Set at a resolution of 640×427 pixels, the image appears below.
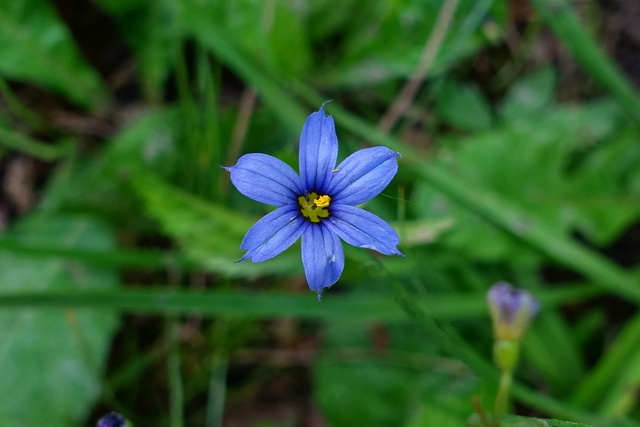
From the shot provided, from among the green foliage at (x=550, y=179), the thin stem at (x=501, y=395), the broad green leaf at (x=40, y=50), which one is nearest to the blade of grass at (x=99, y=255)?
the broad green leaf at (x=40, y=50)

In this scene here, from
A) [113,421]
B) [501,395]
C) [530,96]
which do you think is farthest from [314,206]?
[530,96]

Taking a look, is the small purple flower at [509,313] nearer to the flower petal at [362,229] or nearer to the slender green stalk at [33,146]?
the flower petal at [362,229]

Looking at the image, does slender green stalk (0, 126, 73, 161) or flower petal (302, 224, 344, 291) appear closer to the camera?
flower petal (302, 224, 344, 291)

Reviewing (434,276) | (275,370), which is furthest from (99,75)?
(434,276)

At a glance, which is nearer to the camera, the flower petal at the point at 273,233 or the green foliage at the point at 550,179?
the flower petal at the point at 273,233

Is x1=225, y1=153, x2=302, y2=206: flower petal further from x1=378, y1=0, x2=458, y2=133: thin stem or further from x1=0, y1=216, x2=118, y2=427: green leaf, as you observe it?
x1=378, y1=0, x2=458, y2=133: thin stem

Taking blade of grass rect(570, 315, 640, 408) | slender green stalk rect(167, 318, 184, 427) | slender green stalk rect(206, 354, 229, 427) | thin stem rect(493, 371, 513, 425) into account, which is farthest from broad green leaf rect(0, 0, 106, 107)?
blade of grass rect(570, 315, 640, 408)
